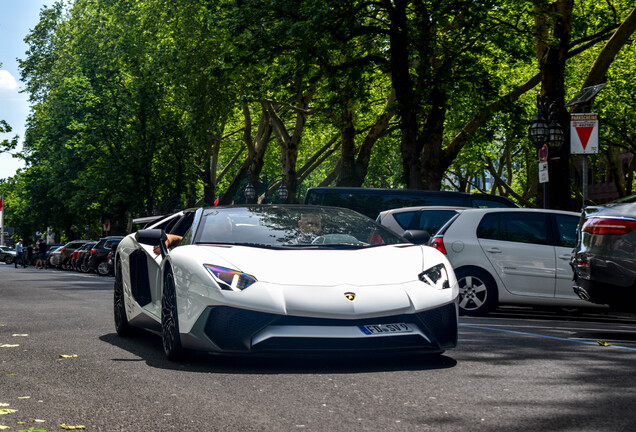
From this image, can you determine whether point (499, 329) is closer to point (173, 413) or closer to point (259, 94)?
point (173, 413)

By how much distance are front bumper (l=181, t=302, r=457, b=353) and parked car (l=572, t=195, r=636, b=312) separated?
325 centimetres

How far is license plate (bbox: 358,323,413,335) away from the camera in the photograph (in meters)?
6.74

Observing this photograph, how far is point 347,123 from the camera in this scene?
33.6 meters

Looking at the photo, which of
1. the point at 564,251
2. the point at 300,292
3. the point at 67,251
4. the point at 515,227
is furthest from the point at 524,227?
the point at 67,251

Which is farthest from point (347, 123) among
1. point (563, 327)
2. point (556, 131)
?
point (563, 327)

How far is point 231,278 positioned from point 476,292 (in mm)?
6990

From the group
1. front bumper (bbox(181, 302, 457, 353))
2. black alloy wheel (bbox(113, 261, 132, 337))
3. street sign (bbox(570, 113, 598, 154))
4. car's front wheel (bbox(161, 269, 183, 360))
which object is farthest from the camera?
street sign (bbox(570, 113, 598, 154))

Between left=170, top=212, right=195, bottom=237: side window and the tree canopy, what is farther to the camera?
the tree canopy

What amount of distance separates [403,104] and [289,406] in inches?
754

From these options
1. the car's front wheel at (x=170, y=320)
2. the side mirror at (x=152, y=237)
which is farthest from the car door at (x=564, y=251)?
the car's front wheel at (x=170, y=320)

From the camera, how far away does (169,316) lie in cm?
750

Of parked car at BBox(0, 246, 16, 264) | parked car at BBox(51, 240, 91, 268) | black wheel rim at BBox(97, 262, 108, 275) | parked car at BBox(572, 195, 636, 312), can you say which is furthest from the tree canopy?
parked car at BBox(0, 246, 16, 264)

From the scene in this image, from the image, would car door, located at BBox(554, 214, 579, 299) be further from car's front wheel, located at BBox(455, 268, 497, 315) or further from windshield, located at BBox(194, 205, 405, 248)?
windshield, located at BBox(194, 205, 405, 248)

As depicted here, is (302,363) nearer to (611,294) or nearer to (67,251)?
(611,294)
